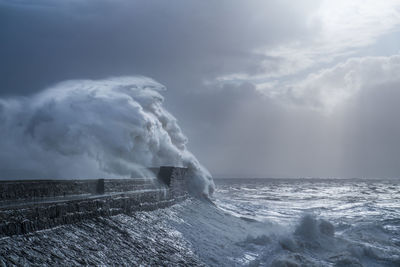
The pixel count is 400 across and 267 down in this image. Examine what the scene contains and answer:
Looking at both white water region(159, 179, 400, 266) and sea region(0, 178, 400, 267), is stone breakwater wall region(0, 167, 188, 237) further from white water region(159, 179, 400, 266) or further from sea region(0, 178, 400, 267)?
white water region(159, 179, 400, 266)

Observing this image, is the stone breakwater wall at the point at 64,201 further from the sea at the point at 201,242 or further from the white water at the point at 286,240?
the white water at the point at 286,240

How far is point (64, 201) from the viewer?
716 cm

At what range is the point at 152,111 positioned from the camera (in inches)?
973

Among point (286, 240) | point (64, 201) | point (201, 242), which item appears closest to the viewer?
point (64, 201)

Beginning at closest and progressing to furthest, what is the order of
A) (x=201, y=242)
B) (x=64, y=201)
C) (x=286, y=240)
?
1. (x=64, y=201)
2. (x=201, y=242)
3. (x=286, y=240)

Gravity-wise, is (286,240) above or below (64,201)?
below

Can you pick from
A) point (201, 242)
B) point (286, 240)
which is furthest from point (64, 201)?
point (286, 240)

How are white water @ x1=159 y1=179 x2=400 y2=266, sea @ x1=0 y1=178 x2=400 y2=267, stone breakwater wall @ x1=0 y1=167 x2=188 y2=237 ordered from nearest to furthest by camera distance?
1. stone breakwater wall @ x1=0 y1=167 x2=188 y2=237
2. sea @ x1=0 y1=178 x2=400 y2=267
3. white water @ x1=159 y1=179 x2=400 y2=266

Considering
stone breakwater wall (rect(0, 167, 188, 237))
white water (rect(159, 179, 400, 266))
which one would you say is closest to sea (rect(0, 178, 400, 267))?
white water (rect(159, 179, 400, 266))

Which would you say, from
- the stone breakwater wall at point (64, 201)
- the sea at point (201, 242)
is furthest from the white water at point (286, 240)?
the stone breakwater wall at point (64, 201)

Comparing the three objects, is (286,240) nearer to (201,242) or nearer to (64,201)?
(201,242)

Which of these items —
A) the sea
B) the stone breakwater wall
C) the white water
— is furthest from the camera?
the white water

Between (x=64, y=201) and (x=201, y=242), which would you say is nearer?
(x=64, y=201)

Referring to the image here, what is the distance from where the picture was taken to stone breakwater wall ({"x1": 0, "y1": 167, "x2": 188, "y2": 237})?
585 cm
